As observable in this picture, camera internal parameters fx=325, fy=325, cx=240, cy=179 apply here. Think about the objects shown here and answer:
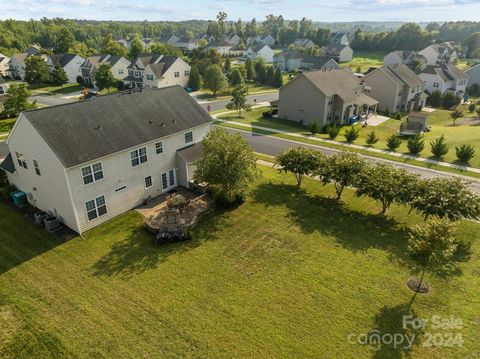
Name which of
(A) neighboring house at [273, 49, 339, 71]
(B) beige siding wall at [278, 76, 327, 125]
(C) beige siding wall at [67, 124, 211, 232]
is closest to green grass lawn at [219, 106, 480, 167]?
(B) beige siding wall at [278, 76, 327, 125]

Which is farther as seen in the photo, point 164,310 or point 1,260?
point 1,260

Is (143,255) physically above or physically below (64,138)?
below

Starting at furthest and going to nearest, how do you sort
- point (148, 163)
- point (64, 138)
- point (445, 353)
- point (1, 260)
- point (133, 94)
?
1. point (133, 94)
2. point (148, 163)
3. point (64, 138)
4. point (1, 260)
5. point (445, 353)

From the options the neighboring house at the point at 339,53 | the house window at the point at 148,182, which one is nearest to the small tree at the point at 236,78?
the house window at the point at 148,182

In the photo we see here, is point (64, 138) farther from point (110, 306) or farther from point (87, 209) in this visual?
point (110, 306)

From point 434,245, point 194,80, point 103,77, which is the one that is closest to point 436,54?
point 194,80

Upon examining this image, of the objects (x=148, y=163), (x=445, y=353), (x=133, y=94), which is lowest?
(x=445, y=353)

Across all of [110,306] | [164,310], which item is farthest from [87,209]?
[164,310]

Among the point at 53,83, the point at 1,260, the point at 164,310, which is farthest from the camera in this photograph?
the point at 53,83
